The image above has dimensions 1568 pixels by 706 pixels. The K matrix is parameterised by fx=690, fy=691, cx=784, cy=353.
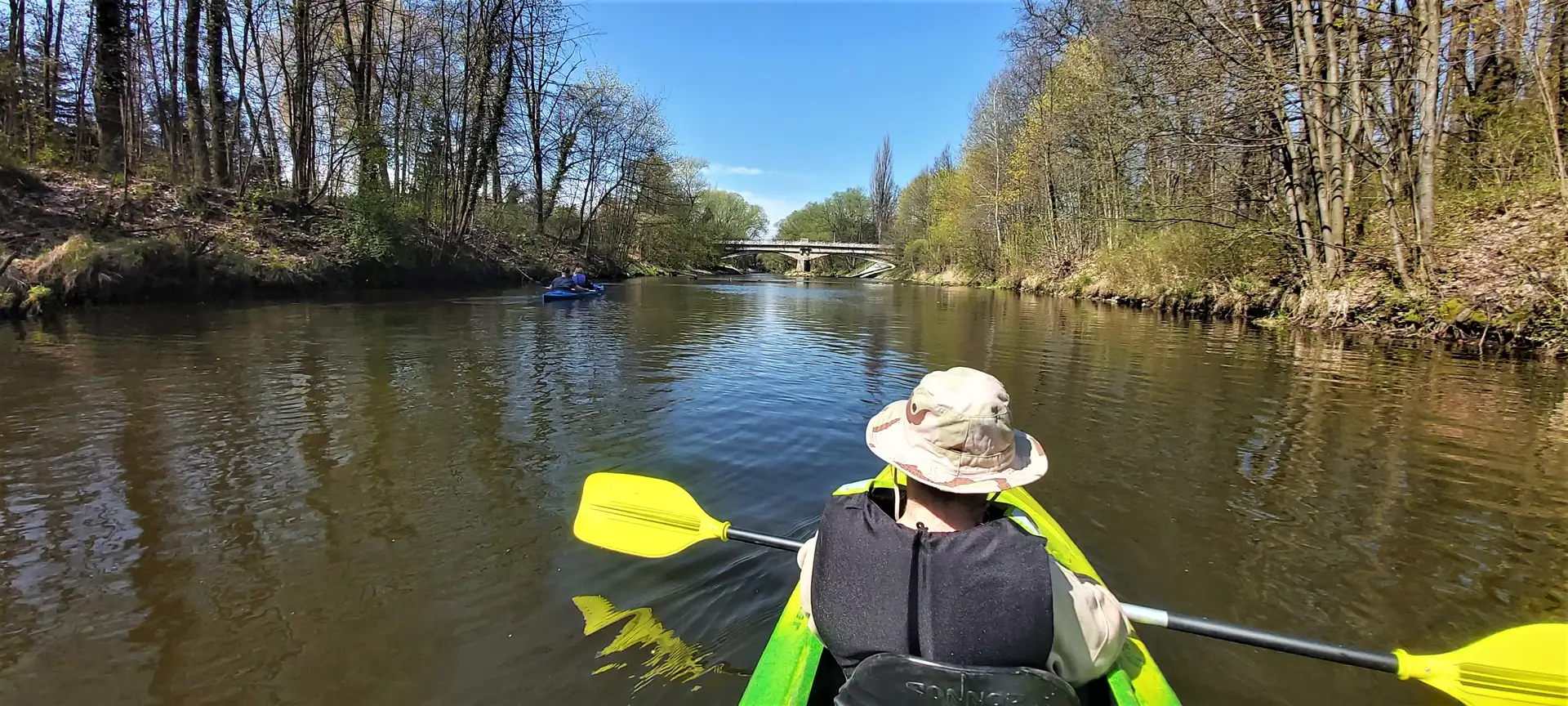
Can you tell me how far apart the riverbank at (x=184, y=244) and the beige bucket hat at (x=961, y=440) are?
50.2ft

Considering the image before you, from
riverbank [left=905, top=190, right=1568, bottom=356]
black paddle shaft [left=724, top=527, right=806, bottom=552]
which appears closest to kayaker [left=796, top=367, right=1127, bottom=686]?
black paddle shaft [left=724, top=527, right=806, bottom=552]

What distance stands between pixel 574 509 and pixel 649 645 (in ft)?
5.24

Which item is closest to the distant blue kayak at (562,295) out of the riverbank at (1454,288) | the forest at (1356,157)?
the forest at (1356,157)

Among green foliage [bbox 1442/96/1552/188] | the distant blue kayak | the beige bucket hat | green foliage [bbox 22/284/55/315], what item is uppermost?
green foliage [bbox 1442/96/1552/188]

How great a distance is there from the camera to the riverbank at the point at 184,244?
11977 mm

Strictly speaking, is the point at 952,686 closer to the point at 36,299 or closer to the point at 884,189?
the point at 36,299

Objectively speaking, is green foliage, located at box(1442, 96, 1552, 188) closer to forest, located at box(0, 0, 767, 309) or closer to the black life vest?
the black life vest

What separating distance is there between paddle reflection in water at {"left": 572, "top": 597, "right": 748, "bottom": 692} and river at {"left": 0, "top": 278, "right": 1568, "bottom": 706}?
18 mm

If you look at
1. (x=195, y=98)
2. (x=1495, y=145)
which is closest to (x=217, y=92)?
(x=195, y=98)

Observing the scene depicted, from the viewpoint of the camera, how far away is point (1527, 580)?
3.64m

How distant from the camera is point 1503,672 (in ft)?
8.02

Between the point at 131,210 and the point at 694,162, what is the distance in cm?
4776

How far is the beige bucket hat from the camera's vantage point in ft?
5.92

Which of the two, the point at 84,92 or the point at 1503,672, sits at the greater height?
the point at 84,92
